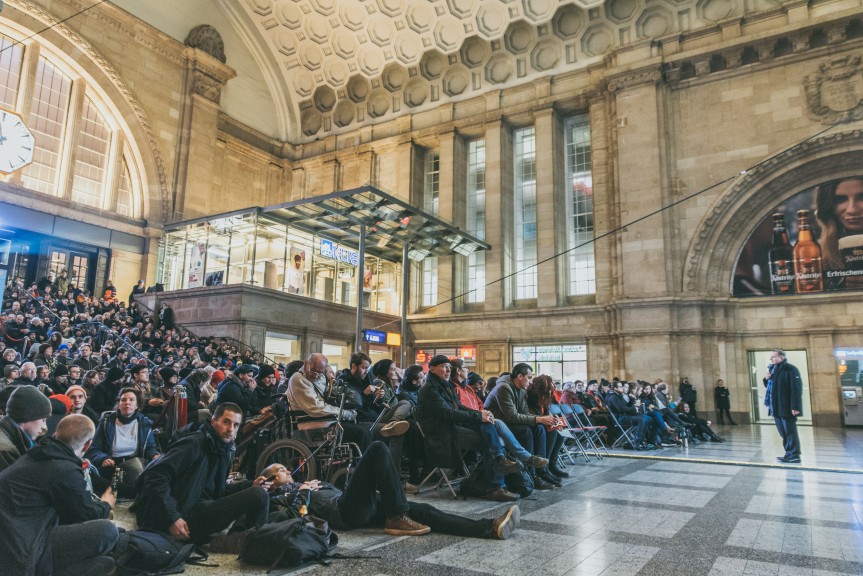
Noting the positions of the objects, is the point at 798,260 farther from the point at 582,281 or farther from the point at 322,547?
the point at 322,547

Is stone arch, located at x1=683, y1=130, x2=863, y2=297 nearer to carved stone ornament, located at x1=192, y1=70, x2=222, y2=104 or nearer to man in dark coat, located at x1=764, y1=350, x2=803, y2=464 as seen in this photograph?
man in dark coat, located at x1=764, y1=350, x2=803, y2=464

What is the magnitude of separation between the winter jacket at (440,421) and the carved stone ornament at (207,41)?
26.7 meters

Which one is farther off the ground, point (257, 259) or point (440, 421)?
point (257, 259)

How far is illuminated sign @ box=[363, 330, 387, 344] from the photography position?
66.3 feet

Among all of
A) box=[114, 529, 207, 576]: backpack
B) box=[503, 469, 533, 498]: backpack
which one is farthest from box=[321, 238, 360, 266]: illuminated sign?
box=[114, 529, 207, 576]: backpack

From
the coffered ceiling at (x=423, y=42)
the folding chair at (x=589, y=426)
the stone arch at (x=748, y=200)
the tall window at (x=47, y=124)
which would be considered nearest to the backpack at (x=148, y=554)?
Answer: the folding chair at (x=589, y=426)

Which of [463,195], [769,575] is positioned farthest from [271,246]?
[769,575]

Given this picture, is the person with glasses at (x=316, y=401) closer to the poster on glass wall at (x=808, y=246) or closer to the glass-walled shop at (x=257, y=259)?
the glass-walled shop at (x=257, y=259)

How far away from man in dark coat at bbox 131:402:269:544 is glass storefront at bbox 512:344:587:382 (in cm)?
1989

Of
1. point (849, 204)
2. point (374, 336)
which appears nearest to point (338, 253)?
point (374, 336)

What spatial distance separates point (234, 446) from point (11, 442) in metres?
1.51

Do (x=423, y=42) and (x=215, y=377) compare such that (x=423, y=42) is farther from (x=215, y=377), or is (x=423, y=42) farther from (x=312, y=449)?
(x=312, y=449)

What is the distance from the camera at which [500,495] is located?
631 centimetres

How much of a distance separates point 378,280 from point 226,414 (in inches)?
894
